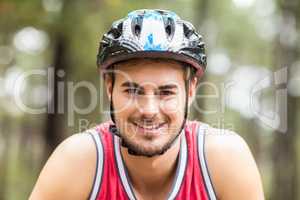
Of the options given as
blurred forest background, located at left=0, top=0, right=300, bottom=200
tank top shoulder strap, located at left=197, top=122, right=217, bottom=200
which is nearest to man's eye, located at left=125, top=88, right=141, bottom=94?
tank top shoulder strap, located at left=197, top=122, right=217, bottom=200

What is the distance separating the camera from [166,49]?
360cm

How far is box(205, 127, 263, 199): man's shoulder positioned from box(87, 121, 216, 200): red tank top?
0.05 meters

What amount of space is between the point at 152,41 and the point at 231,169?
2.84ft

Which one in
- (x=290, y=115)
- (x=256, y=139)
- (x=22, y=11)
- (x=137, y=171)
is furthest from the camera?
(x=256, y=139)

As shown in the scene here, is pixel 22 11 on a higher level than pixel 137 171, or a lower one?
higher

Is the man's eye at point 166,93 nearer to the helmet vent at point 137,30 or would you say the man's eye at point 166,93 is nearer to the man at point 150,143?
the man at point 150,143

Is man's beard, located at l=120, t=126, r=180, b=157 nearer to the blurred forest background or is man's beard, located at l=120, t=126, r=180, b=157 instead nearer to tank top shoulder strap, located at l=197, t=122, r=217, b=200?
tank top shoulder strap, located at l=197, t=122, r=217, b=200

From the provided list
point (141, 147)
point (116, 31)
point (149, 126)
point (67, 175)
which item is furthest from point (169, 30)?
→ point (67, 175)

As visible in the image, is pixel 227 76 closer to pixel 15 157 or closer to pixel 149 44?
pixel 15 157

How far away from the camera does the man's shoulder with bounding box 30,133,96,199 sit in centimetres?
344

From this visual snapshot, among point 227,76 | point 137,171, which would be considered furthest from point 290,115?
point 227,76

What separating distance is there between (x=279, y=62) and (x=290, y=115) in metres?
1.43

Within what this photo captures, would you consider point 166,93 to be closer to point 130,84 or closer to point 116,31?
point 130,84

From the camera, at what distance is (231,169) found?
11.6ft
